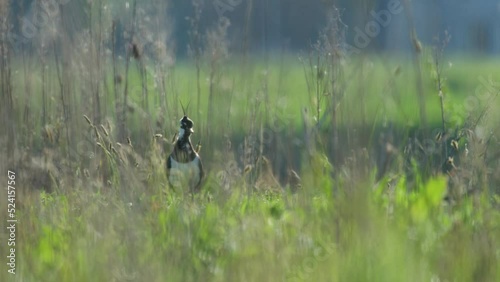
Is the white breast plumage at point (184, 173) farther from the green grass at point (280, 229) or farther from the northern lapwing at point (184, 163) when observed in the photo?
the green grass at point (280, 229)

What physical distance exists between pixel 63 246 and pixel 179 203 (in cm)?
49

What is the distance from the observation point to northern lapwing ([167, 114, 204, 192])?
410 centimetres

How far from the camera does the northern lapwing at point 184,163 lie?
4098 millimetres

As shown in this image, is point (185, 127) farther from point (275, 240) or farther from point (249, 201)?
point (275, 240)

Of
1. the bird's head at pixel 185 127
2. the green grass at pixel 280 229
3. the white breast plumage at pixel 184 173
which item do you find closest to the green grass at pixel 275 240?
the green grass at pixel 280 229

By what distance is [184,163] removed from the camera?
4.32 m

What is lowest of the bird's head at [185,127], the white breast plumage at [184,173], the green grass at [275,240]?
the green grass at [275,240]

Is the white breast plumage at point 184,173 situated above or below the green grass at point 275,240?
above

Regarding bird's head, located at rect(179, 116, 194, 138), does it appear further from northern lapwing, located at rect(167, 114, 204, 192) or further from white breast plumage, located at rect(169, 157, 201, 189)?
Result: white breast plumage, located at rect(169, 157, 201, 189)

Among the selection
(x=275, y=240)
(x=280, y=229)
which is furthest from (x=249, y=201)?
(x=275, y=240)

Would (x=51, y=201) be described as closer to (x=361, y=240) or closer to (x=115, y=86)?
(x=115, y=86)

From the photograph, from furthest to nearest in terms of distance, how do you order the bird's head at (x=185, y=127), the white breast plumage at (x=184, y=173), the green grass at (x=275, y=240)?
the bird's head at (x=185, y=127) < the white breast plumage at (x=184, y=173) < the green grass at (x=275, y=240)

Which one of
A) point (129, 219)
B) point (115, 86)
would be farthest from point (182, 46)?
point (129, 219)

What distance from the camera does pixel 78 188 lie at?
148 inches
